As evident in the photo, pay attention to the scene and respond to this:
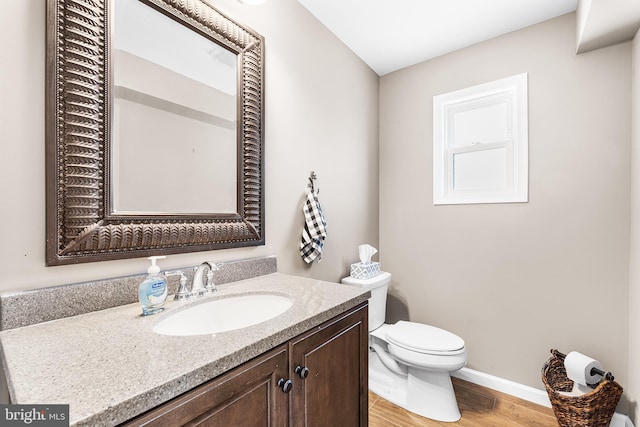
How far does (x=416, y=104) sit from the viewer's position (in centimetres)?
239

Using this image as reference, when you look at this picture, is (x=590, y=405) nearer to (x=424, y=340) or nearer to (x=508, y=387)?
(x=508, y=387)

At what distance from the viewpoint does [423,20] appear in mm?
1889

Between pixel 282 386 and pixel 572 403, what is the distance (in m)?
1.63

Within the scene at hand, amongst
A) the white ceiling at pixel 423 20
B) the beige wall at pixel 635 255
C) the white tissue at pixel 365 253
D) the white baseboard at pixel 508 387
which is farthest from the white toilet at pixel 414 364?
the white ceiling at pixel 423 20

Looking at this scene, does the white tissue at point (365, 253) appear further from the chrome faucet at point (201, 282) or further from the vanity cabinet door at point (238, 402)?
the vanity cabinet door at point (238, 402)

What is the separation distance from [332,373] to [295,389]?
0.20 metres

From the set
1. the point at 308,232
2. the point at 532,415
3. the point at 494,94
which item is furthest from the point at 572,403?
the point at 494,94

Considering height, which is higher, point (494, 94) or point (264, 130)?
point (494, 94)

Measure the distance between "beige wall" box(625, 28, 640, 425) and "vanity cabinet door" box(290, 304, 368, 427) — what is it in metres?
1.42

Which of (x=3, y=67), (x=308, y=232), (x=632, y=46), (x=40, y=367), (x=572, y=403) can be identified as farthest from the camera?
(x=308, y=232)

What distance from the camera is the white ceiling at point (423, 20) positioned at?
1.76 metres

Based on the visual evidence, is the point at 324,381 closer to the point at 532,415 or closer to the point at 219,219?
the point at 219,219

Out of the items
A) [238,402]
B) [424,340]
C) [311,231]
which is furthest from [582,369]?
[238,402]

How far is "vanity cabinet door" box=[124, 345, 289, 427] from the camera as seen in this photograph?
57cm
